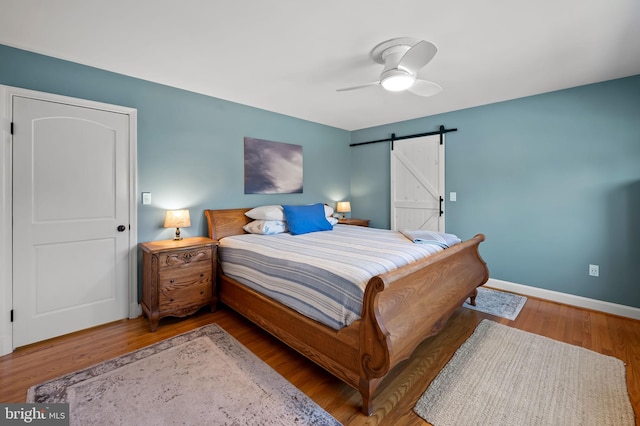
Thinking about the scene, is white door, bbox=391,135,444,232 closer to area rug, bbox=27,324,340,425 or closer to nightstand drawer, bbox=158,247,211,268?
nightstand drawer, bbox=158,247,211,268

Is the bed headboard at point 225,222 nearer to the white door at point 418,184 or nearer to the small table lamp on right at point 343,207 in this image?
the small table lamp on right at point 343,207

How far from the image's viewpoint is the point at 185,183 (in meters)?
3.24

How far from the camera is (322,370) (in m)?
2.02

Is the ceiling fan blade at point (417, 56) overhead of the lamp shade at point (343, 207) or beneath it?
overhead

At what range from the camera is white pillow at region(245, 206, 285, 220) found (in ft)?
11.6

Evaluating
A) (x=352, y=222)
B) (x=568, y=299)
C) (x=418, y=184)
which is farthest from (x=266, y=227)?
(x=568, y=299)

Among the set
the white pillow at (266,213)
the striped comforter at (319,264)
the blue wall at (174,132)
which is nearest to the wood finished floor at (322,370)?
the striped comforter at (319,264)

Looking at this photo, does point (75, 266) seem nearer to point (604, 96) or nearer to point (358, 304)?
point (358, 304)

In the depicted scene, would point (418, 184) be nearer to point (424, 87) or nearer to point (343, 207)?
point (343, 207)

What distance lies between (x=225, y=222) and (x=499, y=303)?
11.0ft

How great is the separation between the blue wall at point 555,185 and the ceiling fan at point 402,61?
4.86 feet

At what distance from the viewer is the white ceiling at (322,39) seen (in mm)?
1836

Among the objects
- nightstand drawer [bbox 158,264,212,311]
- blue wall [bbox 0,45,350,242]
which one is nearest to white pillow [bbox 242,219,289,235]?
blue wall [bbox 0,45,350,242]

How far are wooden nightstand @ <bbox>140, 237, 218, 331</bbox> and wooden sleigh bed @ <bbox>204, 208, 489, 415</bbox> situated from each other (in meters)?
0.35
